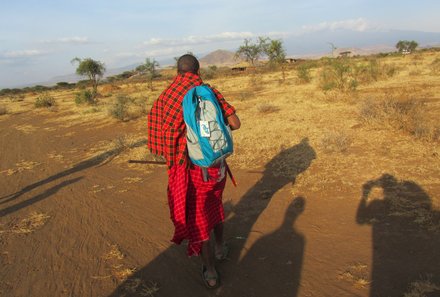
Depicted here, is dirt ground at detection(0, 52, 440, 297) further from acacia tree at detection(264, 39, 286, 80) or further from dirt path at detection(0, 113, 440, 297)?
acacia tree at detection(264, 39, 286, 80)

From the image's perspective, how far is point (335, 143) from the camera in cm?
672

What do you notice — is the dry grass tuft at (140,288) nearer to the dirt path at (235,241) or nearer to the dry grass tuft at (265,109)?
the dirt path at (235,241)

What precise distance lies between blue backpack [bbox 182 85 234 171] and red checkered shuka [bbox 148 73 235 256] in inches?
5.0

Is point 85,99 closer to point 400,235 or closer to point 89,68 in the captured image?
point 89,68

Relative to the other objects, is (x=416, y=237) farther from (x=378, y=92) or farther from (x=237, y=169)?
(x=378, y=92)

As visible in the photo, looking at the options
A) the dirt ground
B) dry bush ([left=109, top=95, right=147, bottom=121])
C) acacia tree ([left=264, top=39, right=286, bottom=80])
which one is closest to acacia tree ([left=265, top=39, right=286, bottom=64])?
acacia tree ([left=264, top=39, right=286, bottom=80])

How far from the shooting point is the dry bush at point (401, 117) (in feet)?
21.8

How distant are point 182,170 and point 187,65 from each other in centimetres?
86

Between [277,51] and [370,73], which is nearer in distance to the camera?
[370,73]

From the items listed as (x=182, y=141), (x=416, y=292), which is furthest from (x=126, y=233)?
(x=416, y=292)

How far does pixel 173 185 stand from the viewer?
3193 mm

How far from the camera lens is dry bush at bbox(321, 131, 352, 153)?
21.5ft

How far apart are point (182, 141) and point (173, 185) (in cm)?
42

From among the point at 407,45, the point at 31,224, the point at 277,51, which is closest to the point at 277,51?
the point at 277,51
